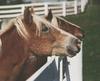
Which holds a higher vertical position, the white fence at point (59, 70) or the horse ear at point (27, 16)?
the horse ear at point (27, 16)

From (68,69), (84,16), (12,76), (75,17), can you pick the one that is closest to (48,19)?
(12,76)

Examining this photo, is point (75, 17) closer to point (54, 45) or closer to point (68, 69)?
point (68, 69)

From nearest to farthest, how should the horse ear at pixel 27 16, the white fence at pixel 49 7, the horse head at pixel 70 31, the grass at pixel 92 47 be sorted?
the horse ear at pixel 27 16 < the horse head at pixel 70 31 < the white fence at pixel 49 7 < the grass at pixel 92 47

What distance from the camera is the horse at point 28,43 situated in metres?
2.42

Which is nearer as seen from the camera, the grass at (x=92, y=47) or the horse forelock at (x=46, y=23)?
the horse forelock at (x=46, y=23)

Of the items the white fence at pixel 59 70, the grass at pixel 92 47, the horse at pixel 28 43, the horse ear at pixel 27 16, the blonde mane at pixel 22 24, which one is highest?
the horse ear at pixel 27 16

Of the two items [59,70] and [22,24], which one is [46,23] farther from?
[59,70]

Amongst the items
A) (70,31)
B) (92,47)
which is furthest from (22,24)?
(92,47)

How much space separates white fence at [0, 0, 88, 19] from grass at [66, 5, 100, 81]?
22.6 inches

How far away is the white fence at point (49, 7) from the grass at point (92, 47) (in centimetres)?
57

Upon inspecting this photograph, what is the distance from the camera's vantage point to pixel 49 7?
2.77 meters

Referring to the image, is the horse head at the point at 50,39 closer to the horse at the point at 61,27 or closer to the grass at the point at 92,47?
the horse at the point at 61,27

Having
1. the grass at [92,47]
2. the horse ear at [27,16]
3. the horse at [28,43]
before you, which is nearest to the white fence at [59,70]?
the horse at [28,43]

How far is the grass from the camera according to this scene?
3996 millimetres
